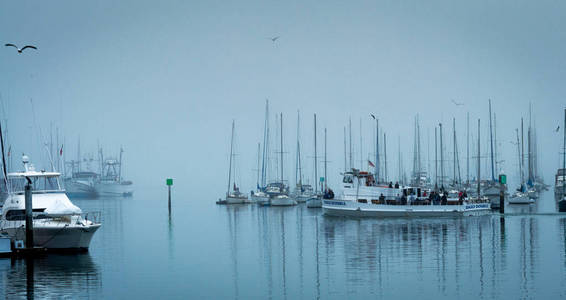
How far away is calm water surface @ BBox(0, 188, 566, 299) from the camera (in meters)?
31.6

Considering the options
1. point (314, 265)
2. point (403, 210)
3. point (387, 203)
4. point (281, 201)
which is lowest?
point (314, 265)

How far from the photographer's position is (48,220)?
42.2m

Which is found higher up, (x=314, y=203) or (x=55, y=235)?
(x=55, y=235)

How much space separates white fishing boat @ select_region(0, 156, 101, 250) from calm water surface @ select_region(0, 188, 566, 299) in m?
1.00

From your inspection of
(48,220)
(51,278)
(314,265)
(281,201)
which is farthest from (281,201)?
(51,278)

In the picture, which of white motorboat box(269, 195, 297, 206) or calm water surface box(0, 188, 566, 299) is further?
white motorboat box(269, 195, 297, 206)

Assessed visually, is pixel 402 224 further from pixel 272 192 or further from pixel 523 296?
pixel 272 192

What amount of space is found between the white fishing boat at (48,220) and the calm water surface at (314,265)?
3.27ft

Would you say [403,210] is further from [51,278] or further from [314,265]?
[51,278]

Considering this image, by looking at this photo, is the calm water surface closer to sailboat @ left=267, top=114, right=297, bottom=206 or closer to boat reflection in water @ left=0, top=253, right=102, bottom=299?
boat reflection in water @ left=0, top=253, right=102, bottom=299

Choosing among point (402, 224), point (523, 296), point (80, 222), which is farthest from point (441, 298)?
point (402, 224)

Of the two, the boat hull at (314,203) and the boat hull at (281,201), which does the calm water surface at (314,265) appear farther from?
the boat hull at (281,201)

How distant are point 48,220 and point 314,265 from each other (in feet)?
51.5

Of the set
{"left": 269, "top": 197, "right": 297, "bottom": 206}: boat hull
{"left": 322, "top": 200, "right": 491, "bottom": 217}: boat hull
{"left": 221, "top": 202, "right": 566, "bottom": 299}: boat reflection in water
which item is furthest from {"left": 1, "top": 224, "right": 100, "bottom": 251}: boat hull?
{"left": 269, "top": 197, "right": 297, "bottom": 206}: boat hull
